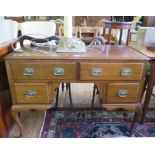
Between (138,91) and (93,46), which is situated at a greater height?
(93,46)

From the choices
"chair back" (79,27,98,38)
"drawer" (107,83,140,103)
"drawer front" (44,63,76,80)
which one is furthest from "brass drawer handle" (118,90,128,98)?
"chair back" (79,27,98,38)

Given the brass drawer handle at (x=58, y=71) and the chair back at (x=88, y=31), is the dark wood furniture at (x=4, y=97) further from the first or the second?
the chair back at (x=88, y=31)

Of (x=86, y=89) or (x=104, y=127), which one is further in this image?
(x=86, y=89)

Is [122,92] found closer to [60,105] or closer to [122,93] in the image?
[122,93]

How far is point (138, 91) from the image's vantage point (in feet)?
3.77

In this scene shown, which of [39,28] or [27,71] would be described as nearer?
[27,71]

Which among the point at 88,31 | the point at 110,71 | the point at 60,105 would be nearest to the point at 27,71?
the point at 110,71

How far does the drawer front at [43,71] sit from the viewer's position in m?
1.04

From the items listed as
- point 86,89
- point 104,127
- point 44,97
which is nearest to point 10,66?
point 44,97

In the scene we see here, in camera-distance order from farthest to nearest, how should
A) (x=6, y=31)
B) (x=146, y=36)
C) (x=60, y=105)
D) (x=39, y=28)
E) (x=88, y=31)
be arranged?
(x=88, y=31)
(x=39, y=28)
(x=60, y=105)
(x=146, y=36)
(x=6, y=31)

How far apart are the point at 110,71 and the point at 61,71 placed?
12.6 inches

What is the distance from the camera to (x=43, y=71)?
3.47ft
